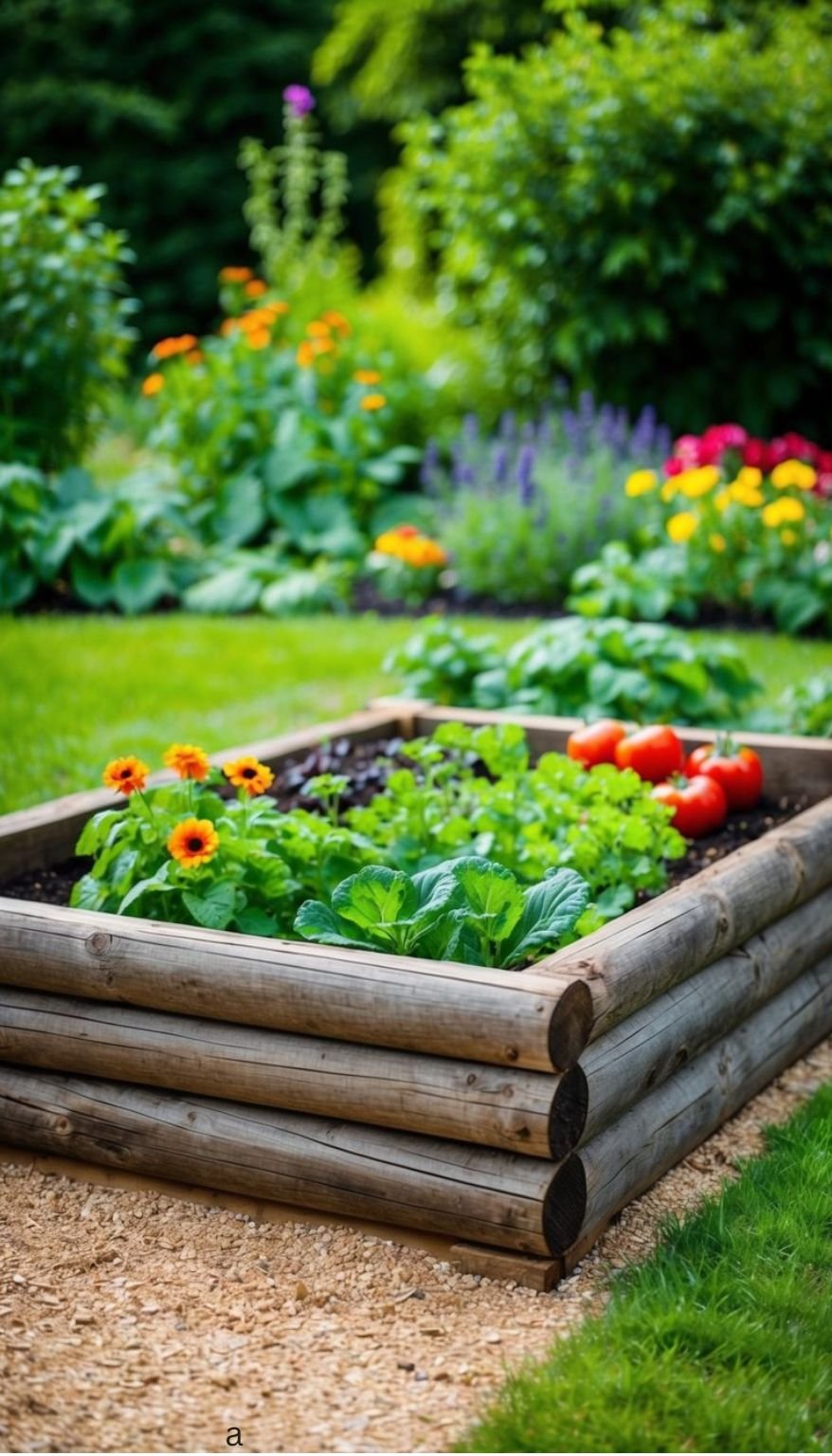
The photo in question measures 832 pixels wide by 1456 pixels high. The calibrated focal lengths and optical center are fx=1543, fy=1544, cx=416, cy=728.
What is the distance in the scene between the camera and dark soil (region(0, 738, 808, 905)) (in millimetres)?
3584

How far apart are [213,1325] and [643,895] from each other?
1.48 m

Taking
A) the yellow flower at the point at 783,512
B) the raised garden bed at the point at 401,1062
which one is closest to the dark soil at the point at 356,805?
the raised garden bed at the point at 401,1062

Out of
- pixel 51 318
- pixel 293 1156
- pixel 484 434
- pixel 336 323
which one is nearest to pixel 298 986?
pixel 293 1156

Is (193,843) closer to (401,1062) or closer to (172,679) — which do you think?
(401,1062)

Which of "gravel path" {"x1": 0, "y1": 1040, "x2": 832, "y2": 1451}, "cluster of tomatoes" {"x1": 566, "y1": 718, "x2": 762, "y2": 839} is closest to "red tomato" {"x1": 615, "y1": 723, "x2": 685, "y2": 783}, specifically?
"cluster of tomatoes" {"x1": 566, "y1": 718, "x2": 762, "y2": 839}

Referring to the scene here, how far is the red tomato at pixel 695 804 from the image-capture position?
389 centimetres

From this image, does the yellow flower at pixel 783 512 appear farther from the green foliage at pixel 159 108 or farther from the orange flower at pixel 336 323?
the green foliage at pixel 159 108

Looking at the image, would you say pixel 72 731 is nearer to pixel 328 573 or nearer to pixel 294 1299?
pixel 328 573

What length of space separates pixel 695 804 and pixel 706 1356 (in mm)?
1748

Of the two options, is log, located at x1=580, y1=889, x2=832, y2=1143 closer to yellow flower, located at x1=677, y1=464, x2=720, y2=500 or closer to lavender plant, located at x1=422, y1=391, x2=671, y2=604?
yellow flower, located at x1=677, y1=464, x2=720, y2=500

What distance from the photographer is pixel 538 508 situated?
756 cm

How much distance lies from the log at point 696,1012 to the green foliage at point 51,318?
16.5 ft

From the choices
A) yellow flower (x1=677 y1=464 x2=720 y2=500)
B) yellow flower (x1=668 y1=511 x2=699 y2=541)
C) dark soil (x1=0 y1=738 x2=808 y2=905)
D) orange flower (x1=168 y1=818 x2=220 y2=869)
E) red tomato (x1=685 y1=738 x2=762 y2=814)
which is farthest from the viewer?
yellow flower (x1=668 y1=511 x2=699 y2=541)

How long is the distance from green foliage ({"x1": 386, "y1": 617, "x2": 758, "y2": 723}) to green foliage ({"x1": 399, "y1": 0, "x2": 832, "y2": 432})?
3767 millimetres
